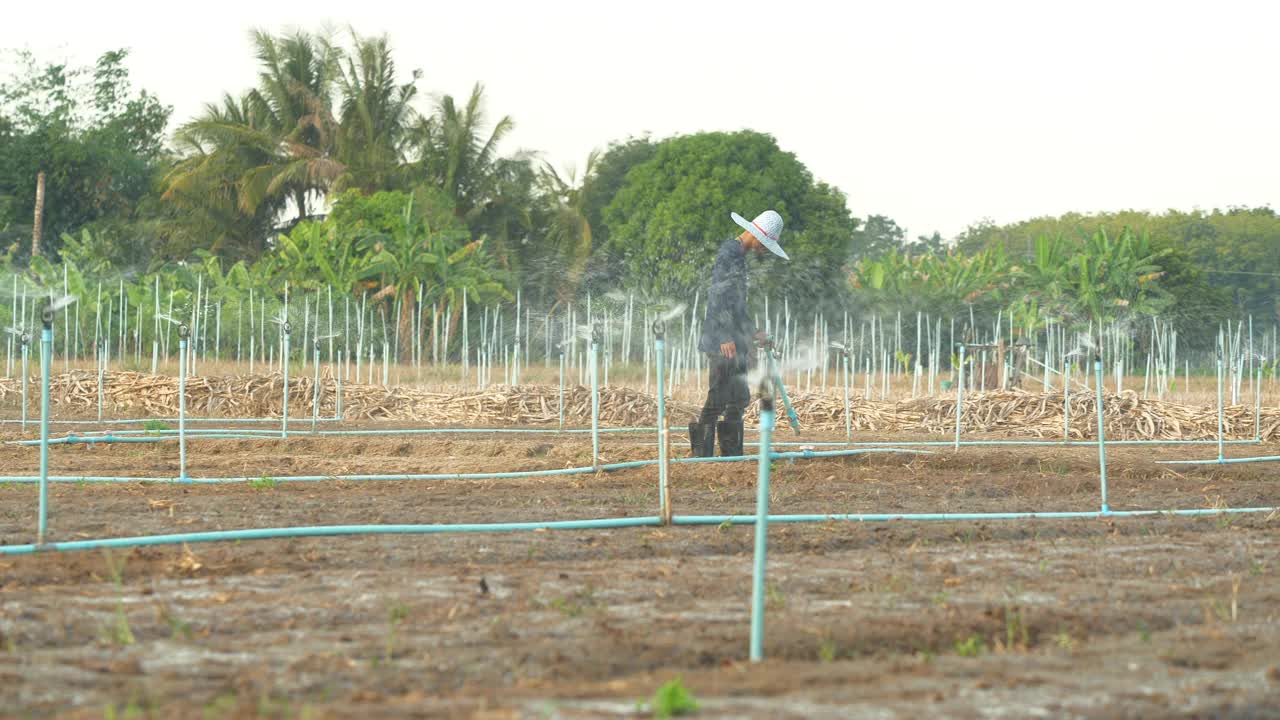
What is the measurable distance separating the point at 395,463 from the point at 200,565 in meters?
4.57

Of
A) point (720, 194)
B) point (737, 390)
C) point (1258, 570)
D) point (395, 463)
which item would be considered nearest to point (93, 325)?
point (720, 194)

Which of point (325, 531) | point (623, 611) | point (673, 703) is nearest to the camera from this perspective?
point (673, 703)

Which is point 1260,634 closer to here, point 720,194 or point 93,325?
point 93,325

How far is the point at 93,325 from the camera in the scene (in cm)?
2250

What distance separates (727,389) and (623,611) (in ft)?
14.9

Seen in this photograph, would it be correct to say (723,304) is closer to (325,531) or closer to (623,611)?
(325,531)

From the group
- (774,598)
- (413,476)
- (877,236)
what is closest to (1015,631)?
(774,598)

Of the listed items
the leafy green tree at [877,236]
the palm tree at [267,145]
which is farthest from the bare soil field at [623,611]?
the leafy green tree at [877,236]

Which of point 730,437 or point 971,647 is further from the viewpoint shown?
point 730,437

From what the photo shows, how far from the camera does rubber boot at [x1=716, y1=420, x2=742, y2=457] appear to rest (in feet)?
27.6

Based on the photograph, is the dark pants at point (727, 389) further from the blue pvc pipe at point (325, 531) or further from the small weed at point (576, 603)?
the small weed at point (576, 603)

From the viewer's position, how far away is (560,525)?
552 cm

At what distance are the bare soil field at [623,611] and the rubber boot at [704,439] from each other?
135 centimetres

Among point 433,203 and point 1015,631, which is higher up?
point 433,203
